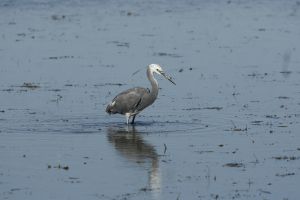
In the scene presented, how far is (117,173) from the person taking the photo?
12188mm

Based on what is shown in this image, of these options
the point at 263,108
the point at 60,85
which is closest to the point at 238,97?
the point at 263,108

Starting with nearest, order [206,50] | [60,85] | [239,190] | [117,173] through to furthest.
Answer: [239,190]
[117,173]
[60,85]
[206,50]

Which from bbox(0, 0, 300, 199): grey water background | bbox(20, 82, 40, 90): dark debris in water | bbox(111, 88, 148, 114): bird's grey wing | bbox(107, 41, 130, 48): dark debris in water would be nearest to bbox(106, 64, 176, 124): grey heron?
bbox(111, 88, 148, 114): bird's grey wing

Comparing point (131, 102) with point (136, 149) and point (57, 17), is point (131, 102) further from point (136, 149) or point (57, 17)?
point (57, 17)

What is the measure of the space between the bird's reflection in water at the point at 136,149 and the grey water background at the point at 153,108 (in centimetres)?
3

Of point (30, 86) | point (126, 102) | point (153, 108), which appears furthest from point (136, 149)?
point (30, 86)

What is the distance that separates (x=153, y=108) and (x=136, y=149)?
3378mm

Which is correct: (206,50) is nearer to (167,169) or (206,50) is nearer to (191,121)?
(191,121)

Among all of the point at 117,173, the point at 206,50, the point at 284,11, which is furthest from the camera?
the point at 284,11

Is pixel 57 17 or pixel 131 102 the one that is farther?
pixel 57 17

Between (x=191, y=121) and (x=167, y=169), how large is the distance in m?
3.62

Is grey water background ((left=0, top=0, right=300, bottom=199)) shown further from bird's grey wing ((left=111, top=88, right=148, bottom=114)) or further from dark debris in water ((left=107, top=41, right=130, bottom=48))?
bird's grey wing ((left=111, top=88, right=148, bottom=114))

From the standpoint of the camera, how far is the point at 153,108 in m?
17.5

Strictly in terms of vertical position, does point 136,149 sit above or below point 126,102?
below
